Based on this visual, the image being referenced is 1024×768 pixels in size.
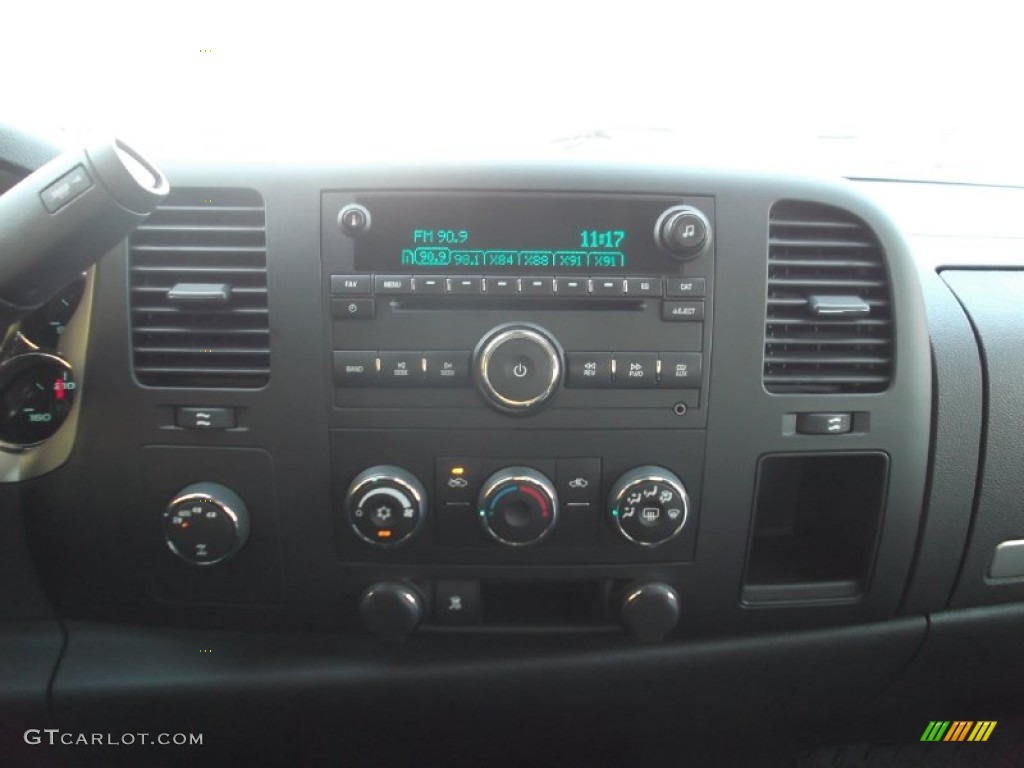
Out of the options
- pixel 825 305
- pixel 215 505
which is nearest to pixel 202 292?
pixel 215 505

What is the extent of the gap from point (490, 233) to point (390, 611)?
0.65 meters

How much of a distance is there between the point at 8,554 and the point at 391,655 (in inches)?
27.7

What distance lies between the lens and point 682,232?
3.95ft

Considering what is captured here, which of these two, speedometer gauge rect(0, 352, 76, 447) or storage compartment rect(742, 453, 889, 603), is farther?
storage compartment rect(742, 453, 889, 603)

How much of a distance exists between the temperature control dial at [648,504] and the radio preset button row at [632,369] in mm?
149

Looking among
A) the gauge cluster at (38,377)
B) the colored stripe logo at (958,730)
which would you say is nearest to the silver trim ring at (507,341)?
the gauge cluster at (38,377)

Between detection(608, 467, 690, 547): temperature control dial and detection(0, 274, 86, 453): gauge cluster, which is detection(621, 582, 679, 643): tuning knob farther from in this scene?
detection(0, 274, 86, 453): gauge cluster

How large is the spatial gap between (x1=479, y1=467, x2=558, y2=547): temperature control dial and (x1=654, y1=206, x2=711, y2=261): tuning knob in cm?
42

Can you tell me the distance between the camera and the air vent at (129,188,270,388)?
1228 mm

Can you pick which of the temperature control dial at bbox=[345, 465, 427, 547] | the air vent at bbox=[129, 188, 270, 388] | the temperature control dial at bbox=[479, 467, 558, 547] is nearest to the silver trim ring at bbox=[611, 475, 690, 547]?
the temperature control dial at bbox=[479, 467, 558, 547]

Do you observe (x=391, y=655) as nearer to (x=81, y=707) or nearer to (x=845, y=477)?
(x=81, y=707)

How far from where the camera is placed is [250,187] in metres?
1.21

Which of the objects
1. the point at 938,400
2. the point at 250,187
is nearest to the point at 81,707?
the point at 250,187

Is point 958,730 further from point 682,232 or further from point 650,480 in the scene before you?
point 682,232
